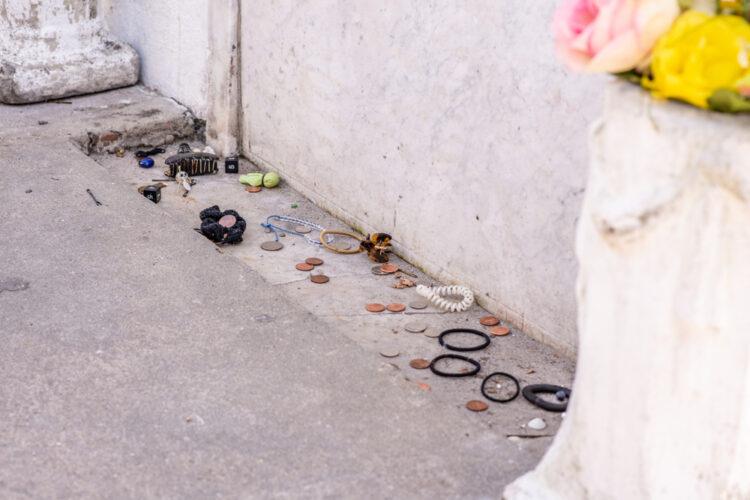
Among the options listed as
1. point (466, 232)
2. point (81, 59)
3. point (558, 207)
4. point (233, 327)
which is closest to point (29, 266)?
point (233, 327)

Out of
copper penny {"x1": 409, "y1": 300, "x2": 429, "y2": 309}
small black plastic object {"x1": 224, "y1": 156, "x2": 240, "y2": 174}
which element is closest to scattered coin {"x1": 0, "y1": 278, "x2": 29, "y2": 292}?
copper penny {"x1": 409, "y1": 300, "x2": 429, "y2": 309}

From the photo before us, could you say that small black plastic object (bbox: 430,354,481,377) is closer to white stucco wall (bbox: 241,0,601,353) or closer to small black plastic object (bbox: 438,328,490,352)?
small black plastic object (bbox: 438,328,490,352)

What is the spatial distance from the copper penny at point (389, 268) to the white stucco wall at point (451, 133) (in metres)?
0.09

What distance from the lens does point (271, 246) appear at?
399cm

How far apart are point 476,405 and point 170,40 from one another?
334 centimetres

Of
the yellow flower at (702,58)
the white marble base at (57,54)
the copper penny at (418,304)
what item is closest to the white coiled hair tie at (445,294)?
the copper penny at (418,304)

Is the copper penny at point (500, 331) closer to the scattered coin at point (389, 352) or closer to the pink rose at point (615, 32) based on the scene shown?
the scattered coin at point (389, 352)

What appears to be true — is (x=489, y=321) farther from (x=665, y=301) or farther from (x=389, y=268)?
(x=665, y=301)

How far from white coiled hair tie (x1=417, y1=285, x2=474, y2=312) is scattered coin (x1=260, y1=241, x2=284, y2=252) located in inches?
29.8

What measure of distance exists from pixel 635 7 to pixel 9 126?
157 inches

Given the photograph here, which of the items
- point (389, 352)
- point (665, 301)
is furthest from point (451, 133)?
point (665, 301)

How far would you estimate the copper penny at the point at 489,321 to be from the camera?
3365mm

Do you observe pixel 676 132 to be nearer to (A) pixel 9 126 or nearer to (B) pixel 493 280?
(B) pixel 493 280

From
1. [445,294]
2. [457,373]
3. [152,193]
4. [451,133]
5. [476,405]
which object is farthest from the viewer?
[152,193]
